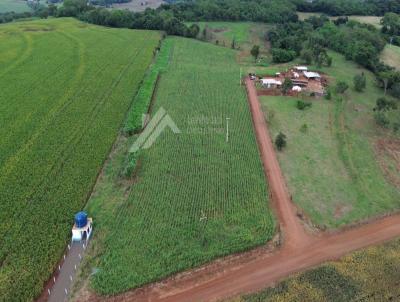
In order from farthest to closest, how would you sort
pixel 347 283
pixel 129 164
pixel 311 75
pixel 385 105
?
1. pixel 311 75
2. pixel 385 105
3. pixel 129 164
4. pixel 347 283

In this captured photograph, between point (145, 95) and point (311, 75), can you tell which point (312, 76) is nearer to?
point (311, 75)

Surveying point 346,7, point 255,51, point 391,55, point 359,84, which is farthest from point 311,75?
point 346,7

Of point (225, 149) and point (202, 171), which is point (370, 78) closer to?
point (225, 149)

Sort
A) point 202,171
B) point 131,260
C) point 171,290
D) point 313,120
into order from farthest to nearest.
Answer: point 313,120
point 202,171
point 131,260
point 171,290

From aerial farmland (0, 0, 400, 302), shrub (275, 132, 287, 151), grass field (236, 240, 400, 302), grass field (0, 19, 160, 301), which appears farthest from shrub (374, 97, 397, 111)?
grass field (0, 19, 160, 301)

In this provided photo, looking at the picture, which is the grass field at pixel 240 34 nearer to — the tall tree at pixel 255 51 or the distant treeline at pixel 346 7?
the tall tree at pixel 255 51

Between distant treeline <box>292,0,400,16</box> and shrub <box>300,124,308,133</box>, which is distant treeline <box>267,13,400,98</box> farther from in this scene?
shrub <box>300,124,308,133</box>

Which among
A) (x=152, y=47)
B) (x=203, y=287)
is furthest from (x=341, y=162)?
(x=152, y=47)
